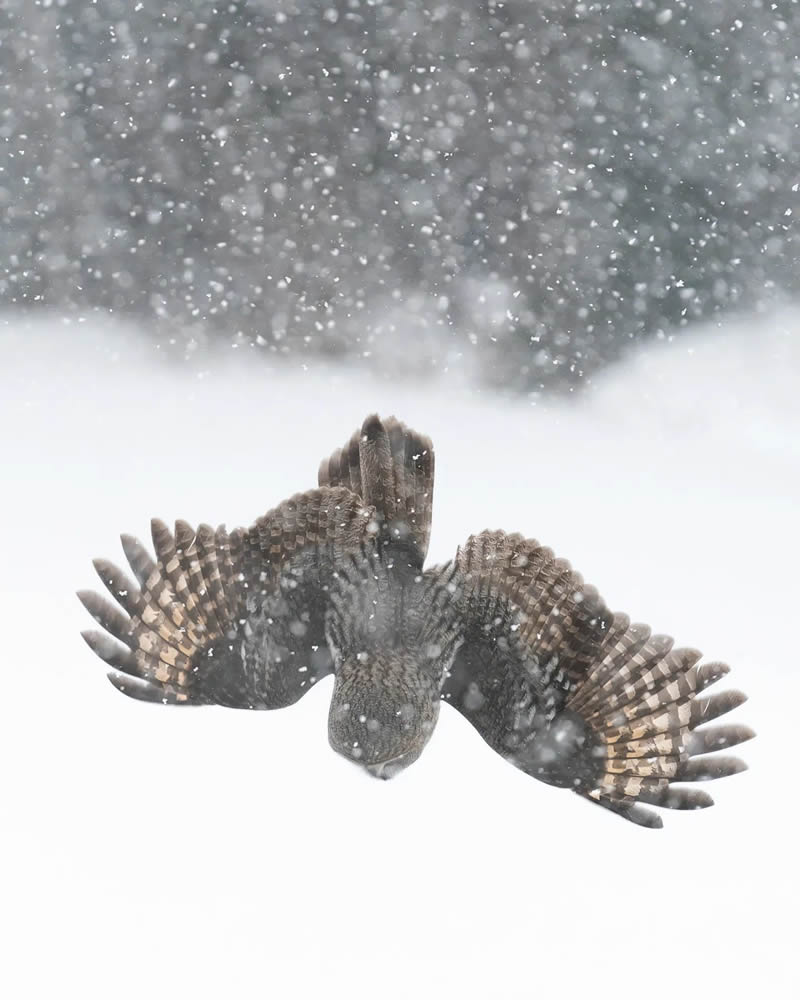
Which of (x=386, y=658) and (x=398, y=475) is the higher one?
(x=398, y=475)

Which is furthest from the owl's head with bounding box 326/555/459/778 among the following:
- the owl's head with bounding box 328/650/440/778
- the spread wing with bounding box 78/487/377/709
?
the spread wing with bounding box 78/487/377/709

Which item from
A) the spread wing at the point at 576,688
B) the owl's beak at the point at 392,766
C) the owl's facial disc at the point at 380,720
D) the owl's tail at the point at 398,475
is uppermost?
the owl's tail at the point at 398,475

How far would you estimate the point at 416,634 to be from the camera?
411 centimetres

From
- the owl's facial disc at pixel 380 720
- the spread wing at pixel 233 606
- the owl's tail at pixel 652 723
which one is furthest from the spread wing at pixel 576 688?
the spread wing at pixel 233 606

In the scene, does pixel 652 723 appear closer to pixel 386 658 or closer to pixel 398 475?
pixel 386 658

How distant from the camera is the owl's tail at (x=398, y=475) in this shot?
4.43 metres

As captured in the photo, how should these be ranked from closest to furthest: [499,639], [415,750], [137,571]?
[415,750] < [499,639] < [137,571]

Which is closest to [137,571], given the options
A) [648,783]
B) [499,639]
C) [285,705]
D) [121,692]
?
[121,692]

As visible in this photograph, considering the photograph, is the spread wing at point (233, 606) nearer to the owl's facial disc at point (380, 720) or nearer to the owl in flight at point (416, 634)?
the owl in flight at point (416, 634)

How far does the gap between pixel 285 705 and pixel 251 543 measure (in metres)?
0.56

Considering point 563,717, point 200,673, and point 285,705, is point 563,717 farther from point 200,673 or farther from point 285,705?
point 200,673

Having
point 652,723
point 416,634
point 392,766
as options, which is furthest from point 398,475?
point 652,723

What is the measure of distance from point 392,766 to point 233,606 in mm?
901

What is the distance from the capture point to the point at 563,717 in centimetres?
428
